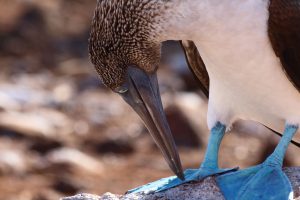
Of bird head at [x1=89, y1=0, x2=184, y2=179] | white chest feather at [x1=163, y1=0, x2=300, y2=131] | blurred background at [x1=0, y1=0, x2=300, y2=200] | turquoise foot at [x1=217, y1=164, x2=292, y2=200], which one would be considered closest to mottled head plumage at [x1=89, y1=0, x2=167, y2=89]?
bird head at [x1=89, y1=0, x2=184, y2=179]

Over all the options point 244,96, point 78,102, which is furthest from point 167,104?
point 244,96

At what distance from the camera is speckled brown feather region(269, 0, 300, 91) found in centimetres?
632

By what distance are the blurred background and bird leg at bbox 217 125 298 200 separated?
4.51 meters

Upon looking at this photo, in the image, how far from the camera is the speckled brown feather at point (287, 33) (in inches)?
249

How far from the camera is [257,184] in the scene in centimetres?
657

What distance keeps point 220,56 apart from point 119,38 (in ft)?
2.22

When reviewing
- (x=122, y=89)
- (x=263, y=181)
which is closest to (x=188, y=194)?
(x=263, y=181)

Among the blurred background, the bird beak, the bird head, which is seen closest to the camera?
the bird head

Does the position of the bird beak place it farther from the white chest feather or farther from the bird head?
the white chest feather

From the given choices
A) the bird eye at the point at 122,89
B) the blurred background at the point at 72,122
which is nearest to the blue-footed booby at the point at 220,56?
the bird eye at the point at 122,89

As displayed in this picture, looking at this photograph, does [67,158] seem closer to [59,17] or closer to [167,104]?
[167,104]

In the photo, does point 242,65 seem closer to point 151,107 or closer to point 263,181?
point 151,107

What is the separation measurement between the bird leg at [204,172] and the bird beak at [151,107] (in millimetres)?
142

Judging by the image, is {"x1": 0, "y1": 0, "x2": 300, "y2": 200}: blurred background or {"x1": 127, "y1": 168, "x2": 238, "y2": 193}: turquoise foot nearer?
{"x1": 127, "y1": 168, "x2": 238, "y2": 193}: turquoise foot
